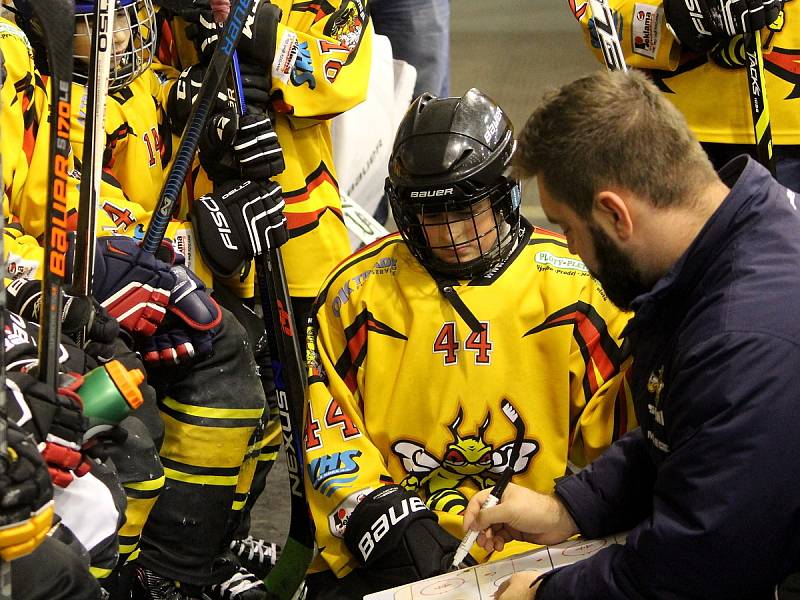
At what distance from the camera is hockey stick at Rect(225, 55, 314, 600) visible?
2.61m

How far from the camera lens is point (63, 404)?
5.39 feet

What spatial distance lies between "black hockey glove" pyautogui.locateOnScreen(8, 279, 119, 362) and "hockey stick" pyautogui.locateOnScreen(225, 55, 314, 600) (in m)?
0.55

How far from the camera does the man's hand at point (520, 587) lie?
167cm

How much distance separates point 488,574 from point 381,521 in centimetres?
29

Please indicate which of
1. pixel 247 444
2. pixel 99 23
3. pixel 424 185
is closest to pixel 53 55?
pixel 99 23

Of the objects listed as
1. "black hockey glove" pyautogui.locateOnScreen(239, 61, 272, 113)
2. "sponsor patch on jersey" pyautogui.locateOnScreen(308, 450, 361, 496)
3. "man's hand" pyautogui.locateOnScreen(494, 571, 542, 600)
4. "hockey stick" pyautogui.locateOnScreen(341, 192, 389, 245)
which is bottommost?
"hockey stick" pyautogui.locateOnScreen(341, 192, 389, 245)

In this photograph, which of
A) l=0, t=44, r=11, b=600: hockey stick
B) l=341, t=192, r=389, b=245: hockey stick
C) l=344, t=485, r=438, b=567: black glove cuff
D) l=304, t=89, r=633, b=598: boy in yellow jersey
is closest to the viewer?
l=0, t=44, r=11, b=600: hockey stick

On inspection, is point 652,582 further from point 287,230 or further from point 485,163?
point 287,230

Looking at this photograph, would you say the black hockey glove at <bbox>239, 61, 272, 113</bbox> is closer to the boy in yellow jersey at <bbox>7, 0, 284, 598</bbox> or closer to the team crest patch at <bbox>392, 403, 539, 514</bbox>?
the boy in yellow jersey at <bbox>7, 0, 284, 598</bbox>

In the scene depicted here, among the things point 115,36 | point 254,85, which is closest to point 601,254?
point 115,36

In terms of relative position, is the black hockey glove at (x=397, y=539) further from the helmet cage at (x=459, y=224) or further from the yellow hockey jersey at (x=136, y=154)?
the yellow hockey jersey at (x=136, y=154)

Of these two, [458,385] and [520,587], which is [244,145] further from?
[520,587]

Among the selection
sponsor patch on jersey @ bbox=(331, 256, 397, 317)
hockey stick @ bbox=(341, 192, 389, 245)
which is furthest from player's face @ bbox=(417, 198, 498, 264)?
hockey stick @ bbox=(341, 192, 389, 245)

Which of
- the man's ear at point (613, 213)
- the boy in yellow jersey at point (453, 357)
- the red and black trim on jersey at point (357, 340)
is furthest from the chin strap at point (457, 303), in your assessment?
the man's ear at point (613, 213)
